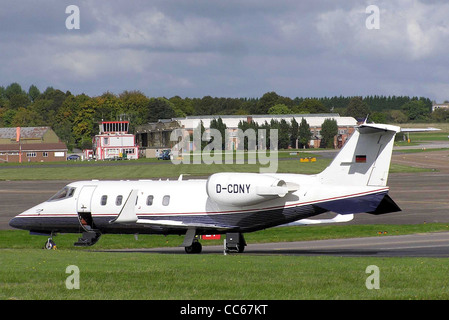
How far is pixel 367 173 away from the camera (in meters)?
25.5

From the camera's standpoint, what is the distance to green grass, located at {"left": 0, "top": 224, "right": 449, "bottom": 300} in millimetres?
14688

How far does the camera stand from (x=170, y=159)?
122500 millimetres

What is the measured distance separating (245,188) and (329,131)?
435ft

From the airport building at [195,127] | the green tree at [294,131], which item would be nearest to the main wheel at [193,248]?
the airport building at [195,127]

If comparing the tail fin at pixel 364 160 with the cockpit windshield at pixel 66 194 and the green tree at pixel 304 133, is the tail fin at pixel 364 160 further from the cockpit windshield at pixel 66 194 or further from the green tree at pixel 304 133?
the green tree at pixel 304 133

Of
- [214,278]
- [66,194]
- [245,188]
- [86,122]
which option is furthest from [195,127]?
[214,278]

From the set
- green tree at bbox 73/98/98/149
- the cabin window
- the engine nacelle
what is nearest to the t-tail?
the engine nacelle

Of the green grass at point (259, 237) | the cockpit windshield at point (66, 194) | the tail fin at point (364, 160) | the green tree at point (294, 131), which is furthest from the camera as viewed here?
the green tree at point (294, 131)

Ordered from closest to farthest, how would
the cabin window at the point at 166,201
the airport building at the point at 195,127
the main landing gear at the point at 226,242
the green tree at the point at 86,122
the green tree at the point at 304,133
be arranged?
the main landing gear at the point at 226,242 → the cabin window at the point at 166,201 → the airport building at the point at 195,127 → the green tree at the point at 304,133 → the green tree at the point at 86,122

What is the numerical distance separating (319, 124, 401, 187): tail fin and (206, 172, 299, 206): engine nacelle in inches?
69.3

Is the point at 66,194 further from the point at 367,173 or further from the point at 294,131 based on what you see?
the point at 294,131

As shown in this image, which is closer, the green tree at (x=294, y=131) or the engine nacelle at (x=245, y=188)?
the engine nacelle at (x=245, y=188)

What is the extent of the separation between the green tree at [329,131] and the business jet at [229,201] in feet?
426

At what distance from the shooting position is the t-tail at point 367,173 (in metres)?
25.2
